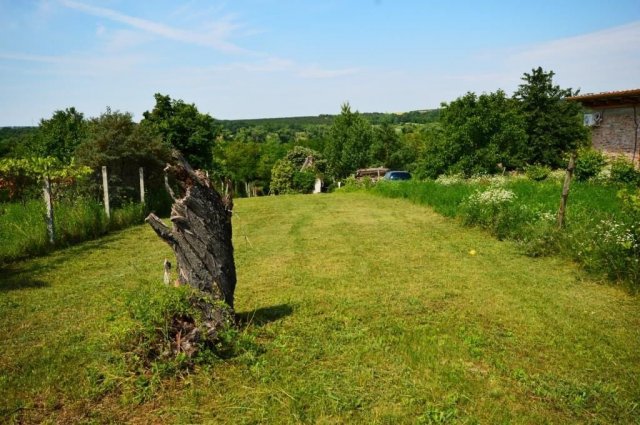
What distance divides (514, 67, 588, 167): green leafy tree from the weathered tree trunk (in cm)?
3338

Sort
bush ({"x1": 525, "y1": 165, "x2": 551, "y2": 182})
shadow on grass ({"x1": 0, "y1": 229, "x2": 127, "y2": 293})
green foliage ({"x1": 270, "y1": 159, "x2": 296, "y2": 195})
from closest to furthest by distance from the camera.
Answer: shadow on grass ({"x1": 0, "y1": 229, "x2": 127, "y2": 293})
bush ({"x1": 525, "y1": 165, "x2": 551, "y2": 182})
green foliage ({"x1": 270, "y1": 159, "x2": 296, "y2": 195})

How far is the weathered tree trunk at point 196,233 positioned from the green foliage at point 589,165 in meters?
21.2

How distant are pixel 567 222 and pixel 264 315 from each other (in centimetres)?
750

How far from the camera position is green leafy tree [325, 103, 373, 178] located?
45469mm

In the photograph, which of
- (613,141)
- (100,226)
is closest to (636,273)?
(100,226)

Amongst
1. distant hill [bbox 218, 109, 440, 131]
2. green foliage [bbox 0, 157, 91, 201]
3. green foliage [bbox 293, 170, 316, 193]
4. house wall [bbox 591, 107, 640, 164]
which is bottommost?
green foliage [bbox 293, 170, 316, 193]

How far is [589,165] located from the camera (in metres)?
20.7

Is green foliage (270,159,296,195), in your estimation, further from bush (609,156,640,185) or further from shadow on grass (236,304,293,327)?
shadow on grass (236,304,293,327)

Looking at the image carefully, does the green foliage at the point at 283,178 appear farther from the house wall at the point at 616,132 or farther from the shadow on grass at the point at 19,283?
the shadow on grass at the point at 19,283

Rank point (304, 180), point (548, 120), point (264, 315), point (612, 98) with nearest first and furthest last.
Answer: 1. point (264, 315)
2. point (612, 98)
3. point (548, 120)
4. point (304, 180)

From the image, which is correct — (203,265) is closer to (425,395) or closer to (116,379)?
(116,379)

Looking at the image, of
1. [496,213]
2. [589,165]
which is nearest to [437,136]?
[589,165]

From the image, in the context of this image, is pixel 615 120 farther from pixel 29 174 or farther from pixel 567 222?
pixel 29 174

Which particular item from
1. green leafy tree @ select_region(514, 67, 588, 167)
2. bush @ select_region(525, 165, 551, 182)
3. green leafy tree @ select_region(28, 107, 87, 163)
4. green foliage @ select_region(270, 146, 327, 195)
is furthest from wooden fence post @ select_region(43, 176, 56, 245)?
green foliage @ select_region(270, 146, 327, 195)
